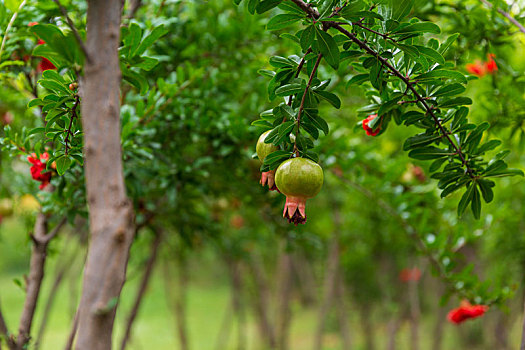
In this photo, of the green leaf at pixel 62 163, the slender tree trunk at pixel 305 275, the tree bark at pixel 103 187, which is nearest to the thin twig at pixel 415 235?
the green leaf at pixel 62 163

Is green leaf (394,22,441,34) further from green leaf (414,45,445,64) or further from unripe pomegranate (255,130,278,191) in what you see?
unripe pomegranate (255,130,278,191)

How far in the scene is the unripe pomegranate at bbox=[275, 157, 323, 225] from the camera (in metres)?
0.52

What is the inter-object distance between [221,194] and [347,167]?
52 cm

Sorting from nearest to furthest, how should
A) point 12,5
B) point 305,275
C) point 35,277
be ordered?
point 12,5
point 35,277
point 305,275

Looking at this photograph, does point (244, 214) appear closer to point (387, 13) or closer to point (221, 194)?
point (221, 194)

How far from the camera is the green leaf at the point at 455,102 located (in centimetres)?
66

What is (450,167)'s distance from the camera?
729mm

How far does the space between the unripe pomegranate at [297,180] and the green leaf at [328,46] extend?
128 mm

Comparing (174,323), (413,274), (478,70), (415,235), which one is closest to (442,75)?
(415,235)

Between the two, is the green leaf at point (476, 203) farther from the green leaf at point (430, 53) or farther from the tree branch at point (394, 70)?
the green leaf at point (430, 53)

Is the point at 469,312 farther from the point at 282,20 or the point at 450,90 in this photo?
the point at 282,20

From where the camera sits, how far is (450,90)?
2.15 ft

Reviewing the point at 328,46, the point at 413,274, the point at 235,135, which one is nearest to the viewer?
the point at 328,46

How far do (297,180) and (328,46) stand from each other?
16 cm
